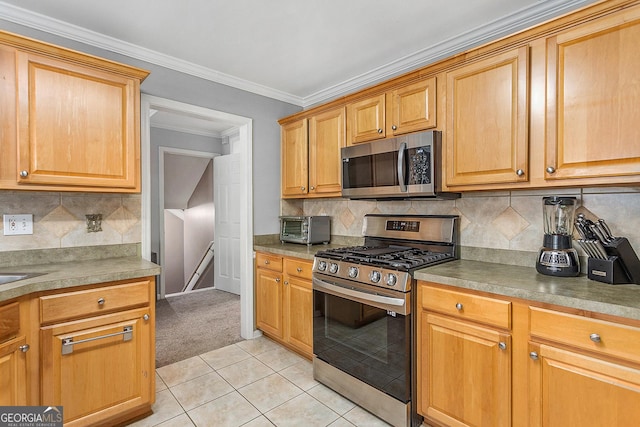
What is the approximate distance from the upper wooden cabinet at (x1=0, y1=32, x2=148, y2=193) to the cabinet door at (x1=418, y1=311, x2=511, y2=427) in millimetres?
2118

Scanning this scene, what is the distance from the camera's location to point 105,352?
179cm

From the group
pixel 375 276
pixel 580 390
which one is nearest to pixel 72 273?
pixel 375 276

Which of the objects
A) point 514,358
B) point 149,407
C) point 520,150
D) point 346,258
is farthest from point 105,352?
point 520,150

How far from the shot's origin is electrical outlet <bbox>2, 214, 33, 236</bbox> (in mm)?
1977

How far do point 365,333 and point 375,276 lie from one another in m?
0.39

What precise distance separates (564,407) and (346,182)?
1851 millimetres

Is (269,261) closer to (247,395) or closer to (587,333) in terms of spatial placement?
(247,395)

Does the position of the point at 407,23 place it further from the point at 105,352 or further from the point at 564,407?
the point at 105,352

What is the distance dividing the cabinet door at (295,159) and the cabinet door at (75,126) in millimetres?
1413

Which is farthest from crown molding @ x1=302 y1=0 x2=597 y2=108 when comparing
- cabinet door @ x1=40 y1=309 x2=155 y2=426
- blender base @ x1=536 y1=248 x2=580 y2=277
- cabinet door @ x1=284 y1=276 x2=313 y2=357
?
cabinet door @ x1=40 y1=309 x2=155 y2=426

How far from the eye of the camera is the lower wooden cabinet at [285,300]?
2611mm

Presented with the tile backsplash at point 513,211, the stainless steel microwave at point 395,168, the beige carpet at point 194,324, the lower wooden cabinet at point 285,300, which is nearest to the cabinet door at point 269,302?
the lower wooden cabinet at point 285,300

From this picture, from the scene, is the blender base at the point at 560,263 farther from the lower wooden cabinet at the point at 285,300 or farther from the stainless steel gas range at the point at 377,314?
the lower wooden cabinet at the point at 285,300

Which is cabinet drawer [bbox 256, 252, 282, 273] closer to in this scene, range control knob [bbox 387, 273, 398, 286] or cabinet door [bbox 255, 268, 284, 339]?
cabinet door [bbox 255, 268, 284, 339]
